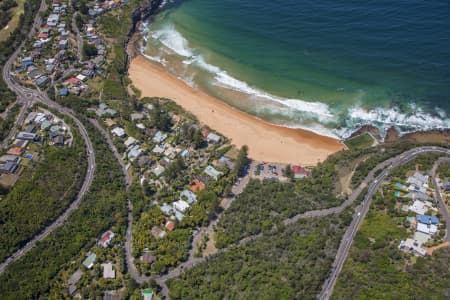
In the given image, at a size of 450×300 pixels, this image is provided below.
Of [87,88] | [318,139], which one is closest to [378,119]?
[318,139]

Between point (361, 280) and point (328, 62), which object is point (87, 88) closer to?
point (328, 62)

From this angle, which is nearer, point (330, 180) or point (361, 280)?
point (361, 280)

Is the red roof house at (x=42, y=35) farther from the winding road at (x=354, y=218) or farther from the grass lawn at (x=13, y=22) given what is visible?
the winding road at (x=354, y=218)

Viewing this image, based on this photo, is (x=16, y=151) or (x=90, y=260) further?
(x=16, y=151)

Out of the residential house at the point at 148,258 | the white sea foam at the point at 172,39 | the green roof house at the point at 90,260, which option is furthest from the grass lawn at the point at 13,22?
the residential house at the point at 148,258

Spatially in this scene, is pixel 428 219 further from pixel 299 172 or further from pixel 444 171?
pixel 299 172

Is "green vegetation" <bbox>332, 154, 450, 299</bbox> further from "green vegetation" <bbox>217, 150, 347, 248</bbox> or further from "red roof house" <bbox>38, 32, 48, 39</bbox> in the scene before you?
"red roof house" <bbox>38, 32, 48, 39</bbox>

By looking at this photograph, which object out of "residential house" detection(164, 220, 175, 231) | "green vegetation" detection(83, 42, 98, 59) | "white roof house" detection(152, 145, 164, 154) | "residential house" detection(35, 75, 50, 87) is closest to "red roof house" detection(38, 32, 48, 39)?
"green vegetation" detection(83, 42, 98, 59)

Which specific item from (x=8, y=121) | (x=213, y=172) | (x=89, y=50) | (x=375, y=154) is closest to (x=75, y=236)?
(x=213, y=172)
